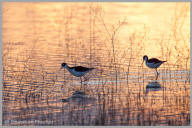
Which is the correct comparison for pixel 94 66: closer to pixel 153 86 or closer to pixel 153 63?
pixel 153 63

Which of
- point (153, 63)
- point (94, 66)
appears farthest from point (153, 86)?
point (94, 66)

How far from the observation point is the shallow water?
937 centimetres

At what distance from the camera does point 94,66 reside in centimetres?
1364

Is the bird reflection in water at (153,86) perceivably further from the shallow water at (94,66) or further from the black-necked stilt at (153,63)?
the black-necked stilt at (153,63)

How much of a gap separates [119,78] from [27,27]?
336 inches

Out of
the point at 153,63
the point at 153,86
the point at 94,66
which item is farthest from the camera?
the point at 94,66

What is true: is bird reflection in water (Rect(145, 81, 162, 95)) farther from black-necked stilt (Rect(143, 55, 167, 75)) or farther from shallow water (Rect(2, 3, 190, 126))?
black-necked stilt (Rect(143, 55, 167, 75))

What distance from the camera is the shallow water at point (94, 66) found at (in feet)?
30.7

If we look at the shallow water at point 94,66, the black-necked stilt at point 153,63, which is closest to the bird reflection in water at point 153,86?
the shallow water at point 94,66

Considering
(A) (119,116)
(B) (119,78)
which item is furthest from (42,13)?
(A) (119,116)

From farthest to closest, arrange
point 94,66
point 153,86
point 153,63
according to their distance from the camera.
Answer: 1. point 94,66
2. point 153,63
3. point 153,86

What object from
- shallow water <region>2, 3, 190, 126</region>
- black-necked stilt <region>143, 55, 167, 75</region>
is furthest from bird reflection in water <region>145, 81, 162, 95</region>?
black-necked stilt <region>143, 55, 167, 75</region>

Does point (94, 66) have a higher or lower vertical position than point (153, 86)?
higher

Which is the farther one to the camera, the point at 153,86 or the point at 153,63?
the point at 153,63
